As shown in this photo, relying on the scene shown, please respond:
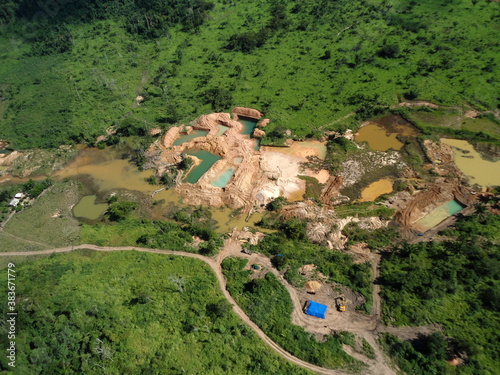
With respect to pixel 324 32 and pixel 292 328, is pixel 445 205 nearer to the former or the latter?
pixel 292 328

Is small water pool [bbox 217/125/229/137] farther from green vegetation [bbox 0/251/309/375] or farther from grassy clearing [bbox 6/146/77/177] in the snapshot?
green vegetation [bbox 0/251/309/375]

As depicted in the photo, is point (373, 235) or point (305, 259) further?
point (373, 235)

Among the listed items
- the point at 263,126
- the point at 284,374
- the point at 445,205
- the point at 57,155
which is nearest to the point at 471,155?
the point at 445,205

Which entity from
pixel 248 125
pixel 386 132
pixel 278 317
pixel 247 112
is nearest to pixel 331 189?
pixel 386 132

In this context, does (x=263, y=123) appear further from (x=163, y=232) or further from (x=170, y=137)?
(x=163, y=232)

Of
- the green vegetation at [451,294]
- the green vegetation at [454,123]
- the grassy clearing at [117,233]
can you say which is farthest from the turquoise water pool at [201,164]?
the green vegetation at [454,123]

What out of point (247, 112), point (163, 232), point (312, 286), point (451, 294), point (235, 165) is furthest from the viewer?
point (247, 112)

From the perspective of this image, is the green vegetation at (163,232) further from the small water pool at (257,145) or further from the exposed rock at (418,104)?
the exposed rock at (418,104)
